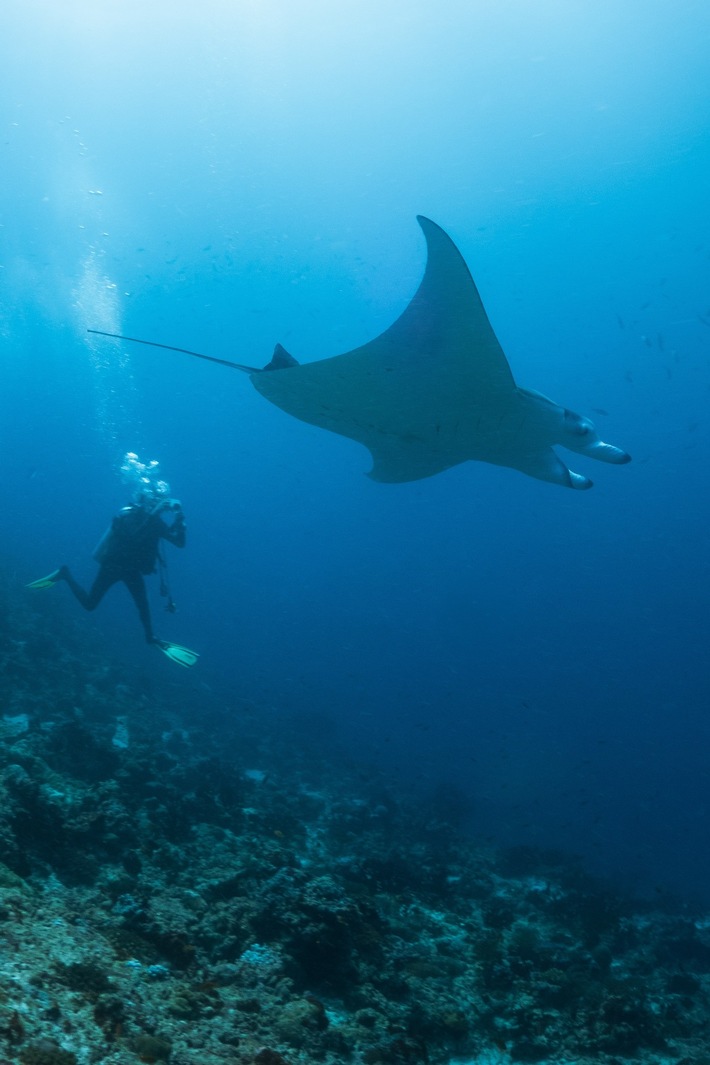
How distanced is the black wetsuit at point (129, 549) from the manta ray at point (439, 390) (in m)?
4.18

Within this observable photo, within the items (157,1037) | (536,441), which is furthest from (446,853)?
(157,1037)

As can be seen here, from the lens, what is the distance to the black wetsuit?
1034cm

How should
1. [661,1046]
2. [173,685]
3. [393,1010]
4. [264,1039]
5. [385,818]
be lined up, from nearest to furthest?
[264,1039], [393,1010], [661,1046], [385,818], [173,685]

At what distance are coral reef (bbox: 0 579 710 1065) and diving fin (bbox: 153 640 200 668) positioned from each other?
69.6 inches

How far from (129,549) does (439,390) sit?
646cm

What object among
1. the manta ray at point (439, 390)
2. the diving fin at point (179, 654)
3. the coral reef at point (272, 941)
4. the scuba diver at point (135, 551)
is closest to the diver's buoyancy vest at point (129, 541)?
the scuba diver at point (135, 551)

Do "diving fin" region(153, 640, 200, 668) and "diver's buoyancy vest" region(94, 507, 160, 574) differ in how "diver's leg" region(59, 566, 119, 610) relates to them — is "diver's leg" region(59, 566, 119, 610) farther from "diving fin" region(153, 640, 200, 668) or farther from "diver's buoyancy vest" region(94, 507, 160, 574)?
"diving fin" region(153, 640, 200, 668)

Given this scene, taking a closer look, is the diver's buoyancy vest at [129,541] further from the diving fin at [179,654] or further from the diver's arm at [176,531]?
the diving fin at [179,654]

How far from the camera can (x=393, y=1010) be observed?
4.33m

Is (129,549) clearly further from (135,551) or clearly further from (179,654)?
(179,654)

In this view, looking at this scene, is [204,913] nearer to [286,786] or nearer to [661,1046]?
[661,1046]

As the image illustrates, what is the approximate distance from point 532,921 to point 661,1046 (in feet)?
11.8

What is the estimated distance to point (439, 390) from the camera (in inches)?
273

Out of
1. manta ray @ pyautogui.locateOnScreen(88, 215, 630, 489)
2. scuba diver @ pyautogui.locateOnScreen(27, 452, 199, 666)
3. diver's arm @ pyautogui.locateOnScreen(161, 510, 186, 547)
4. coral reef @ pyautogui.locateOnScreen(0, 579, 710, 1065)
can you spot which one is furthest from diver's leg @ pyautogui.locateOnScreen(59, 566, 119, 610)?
manta ray @ pyautogui.locateOnScreen(88, 215, 630, 489)
